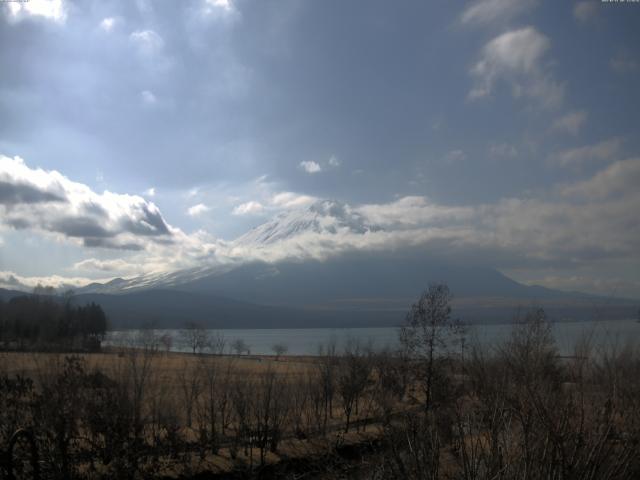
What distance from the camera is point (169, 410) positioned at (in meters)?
20.0

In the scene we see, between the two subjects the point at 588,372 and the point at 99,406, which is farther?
the point at 99,406

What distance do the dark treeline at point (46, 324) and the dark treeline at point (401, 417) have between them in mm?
2252

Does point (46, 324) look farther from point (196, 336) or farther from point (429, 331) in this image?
point (196, 336)

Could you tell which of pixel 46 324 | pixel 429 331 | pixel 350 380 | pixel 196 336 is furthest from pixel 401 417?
pixel 196 336

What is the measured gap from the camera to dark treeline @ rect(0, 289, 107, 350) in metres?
18.4

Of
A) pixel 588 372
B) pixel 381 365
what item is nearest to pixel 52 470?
pixel 588 372

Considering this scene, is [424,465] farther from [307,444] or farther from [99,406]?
[307,444]

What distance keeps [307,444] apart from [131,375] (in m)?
9.62

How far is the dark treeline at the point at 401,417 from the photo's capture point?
6.49 meters

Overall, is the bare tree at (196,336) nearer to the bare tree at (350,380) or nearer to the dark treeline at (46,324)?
the dark treeline at (46,324)

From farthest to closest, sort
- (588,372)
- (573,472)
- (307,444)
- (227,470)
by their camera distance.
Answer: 1. (307,444)
2. (227,470)
3. (588,372)
4. (573,472)

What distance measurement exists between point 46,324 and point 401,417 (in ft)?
69.5

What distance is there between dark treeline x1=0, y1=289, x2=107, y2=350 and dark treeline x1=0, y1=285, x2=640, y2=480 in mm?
2252

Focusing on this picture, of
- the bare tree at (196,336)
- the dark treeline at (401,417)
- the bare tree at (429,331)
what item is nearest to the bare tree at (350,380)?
the dark treeline at (401,417)
